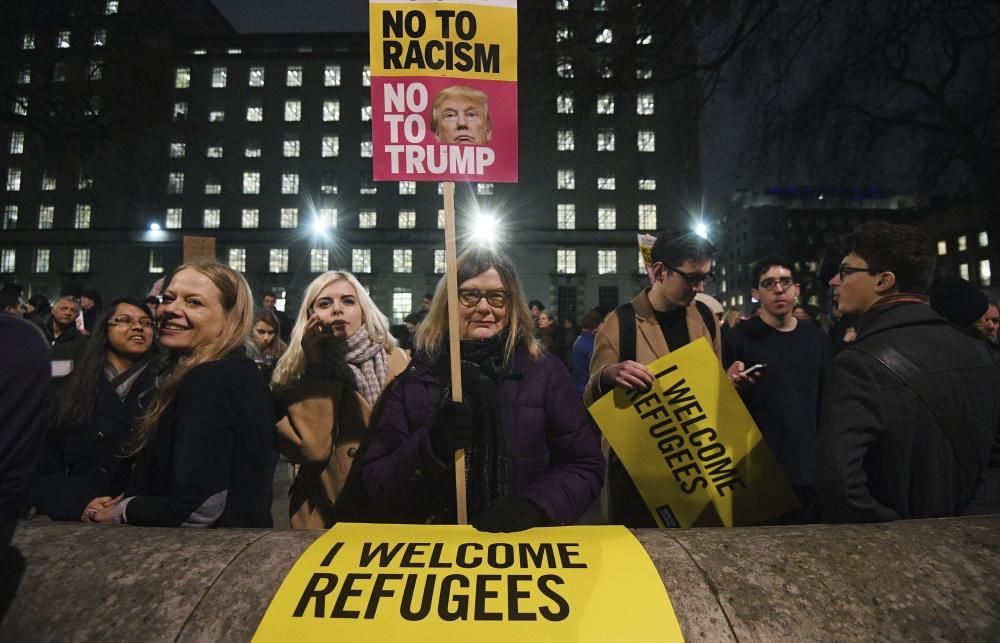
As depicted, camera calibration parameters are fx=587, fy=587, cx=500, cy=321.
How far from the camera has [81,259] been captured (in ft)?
160

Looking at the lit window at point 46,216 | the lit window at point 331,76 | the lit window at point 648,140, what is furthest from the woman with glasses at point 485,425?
the lit window at point 46,216

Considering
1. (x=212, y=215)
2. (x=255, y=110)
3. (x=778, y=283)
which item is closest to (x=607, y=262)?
(x=255, y=110)

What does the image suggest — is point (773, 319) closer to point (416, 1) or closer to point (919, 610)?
point (919, 610)

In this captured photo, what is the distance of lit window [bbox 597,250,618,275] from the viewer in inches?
1872

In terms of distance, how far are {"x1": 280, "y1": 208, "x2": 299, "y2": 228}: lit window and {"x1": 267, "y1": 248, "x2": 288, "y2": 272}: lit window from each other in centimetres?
209

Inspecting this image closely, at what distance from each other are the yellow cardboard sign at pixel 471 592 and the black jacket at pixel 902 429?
→ 78 centimetres

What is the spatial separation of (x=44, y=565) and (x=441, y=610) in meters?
1.06

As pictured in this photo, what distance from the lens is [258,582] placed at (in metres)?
1.51

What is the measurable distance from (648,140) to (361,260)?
81.6 ft

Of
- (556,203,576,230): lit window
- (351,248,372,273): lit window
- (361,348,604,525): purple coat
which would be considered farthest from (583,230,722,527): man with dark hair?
(351,248,372,273): lit window

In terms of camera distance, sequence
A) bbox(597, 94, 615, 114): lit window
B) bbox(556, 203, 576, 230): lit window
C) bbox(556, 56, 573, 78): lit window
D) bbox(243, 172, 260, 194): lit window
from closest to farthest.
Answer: bbox(556, 56, 573, 78): lit window → bbox(597, 94, 615, 114): lit window → bbox(556, 203, 576, 230): lit window → bbox(243, 172, 260, 194): lit window

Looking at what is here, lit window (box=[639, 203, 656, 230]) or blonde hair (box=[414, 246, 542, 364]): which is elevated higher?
Result: lit window (box=[639, 203, 656, 230])

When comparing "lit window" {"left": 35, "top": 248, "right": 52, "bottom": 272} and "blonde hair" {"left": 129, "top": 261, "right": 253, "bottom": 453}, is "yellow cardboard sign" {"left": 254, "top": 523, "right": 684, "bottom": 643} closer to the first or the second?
"blonde hair" {"left": 129, "top": 261, "right": 253, "bottom": 453}

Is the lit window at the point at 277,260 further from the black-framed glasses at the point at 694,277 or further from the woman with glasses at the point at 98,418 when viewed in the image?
the black-framed glasses at the point at 694,277
